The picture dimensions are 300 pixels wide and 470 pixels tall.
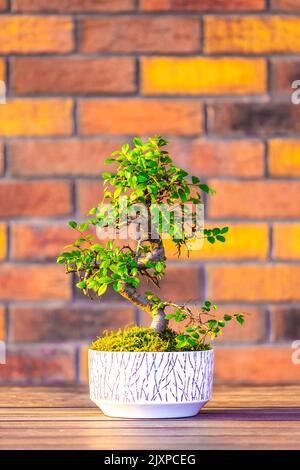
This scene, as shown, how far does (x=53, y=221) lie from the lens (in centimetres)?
209

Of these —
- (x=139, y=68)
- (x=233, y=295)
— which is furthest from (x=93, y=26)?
(x=233, y=295)

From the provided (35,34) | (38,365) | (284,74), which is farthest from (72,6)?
(38,365)

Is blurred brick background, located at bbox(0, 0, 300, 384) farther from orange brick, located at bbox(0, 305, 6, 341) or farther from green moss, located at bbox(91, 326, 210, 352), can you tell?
green moss, located at bbox(91, 326, 210, 352)

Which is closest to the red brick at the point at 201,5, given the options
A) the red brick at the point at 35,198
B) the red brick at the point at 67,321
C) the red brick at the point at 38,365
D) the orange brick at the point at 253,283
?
the red brick at the point at 35,198

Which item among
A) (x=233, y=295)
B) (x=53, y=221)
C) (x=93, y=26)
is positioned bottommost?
(x=233, y=295)

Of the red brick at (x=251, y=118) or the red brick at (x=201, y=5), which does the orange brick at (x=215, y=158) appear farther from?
the red brick at (x=201, y=5)

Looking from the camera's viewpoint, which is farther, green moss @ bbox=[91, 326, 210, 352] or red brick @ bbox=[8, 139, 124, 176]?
red brick @ bbox=[8, 139, 124, 176]

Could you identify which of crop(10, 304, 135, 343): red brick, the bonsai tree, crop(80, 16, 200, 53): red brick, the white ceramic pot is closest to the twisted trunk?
the bonsai tree

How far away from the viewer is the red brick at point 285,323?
6.86 feet

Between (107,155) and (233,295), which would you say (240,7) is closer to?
(107,155)

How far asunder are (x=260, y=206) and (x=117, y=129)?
39 centimetres

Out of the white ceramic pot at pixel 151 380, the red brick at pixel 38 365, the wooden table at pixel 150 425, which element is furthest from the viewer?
the red brick at pixel 38 365

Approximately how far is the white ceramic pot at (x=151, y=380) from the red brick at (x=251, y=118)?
0.70 meters

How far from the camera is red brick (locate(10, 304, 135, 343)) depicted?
6.84 feet
